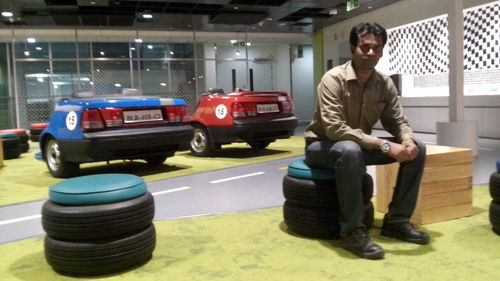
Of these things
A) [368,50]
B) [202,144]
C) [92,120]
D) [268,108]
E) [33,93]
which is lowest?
[202,144]

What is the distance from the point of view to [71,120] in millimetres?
4926

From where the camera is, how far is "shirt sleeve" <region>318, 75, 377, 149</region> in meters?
2.51

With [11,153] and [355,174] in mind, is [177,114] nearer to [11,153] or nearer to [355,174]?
[355,174]

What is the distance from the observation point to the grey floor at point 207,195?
134 inches

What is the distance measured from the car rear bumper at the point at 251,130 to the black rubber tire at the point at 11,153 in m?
3.72

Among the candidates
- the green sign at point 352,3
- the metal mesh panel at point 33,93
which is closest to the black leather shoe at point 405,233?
the green sign at point 352,3

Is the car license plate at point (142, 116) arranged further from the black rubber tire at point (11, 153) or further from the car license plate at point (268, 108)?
the black rubber tire at point (11, 153)

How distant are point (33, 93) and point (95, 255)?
1401cm

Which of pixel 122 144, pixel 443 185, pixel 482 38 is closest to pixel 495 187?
pixel 443 185

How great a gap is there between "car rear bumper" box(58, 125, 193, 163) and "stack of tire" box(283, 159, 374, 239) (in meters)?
2.69

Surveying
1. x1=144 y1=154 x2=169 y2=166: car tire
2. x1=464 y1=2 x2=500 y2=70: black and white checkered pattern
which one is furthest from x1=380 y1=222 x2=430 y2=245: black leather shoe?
x1=464 y1=2 x2=500 y2=70: black and white checkered pattern

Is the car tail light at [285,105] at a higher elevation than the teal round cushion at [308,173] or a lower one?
higher

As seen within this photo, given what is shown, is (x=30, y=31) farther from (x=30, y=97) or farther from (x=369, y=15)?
(x=369, y=15)

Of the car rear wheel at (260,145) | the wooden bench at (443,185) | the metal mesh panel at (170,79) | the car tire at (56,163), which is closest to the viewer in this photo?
the wooden bench at (443,185)
